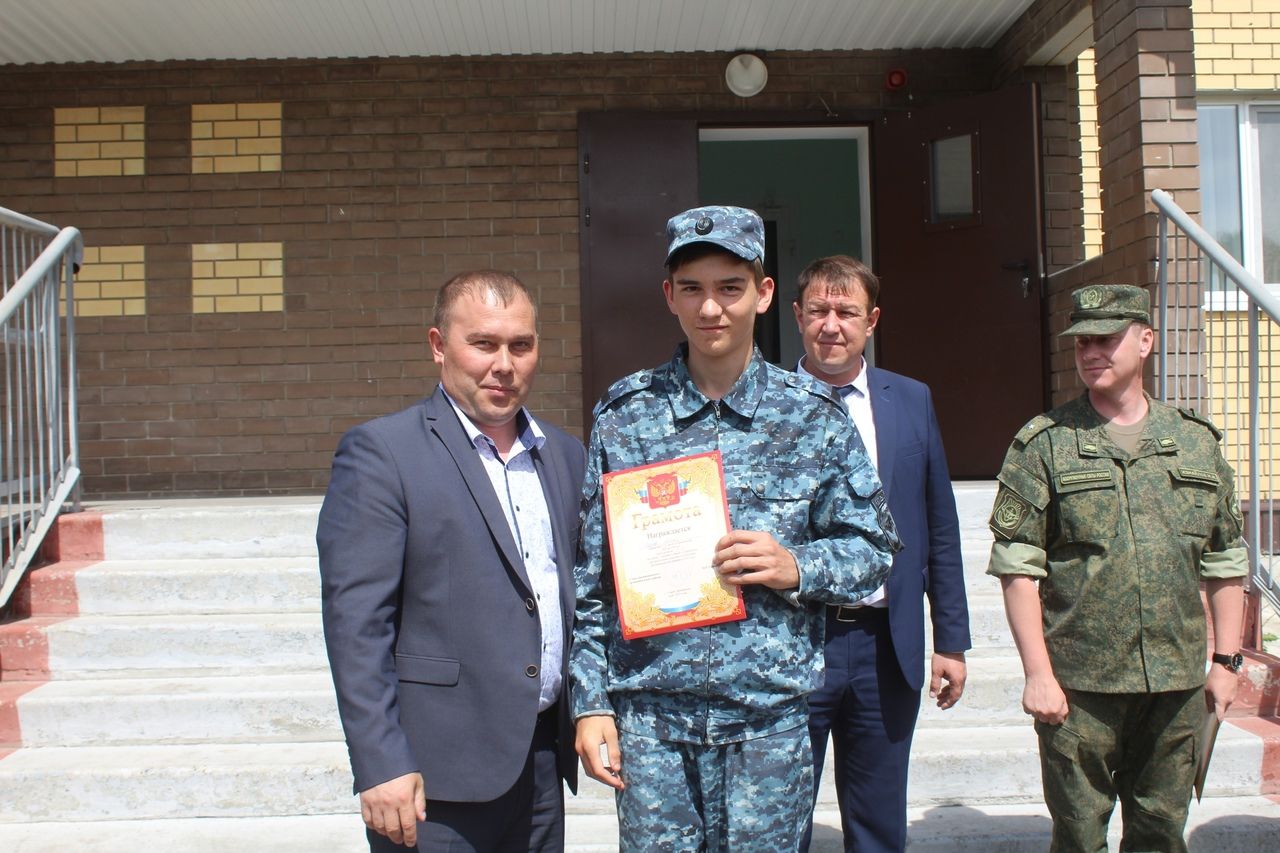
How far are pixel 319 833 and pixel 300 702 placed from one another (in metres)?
0.55

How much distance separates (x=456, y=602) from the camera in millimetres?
1890

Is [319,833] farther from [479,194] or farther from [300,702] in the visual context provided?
[479,194]

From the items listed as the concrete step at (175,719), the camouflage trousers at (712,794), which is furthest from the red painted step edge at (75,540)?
the camouflage trousers at (712,794)

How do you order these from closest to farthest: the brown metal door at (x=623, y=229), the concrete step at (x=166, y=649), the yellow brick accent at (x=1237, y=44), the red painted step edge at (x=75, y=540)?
the concrete step at (x=166, y=649) → the red painted step edge at (x=75, y=540) → the brown metal door at (x=623, y=229) → the yellow brick accent at (x=1237, y=44)

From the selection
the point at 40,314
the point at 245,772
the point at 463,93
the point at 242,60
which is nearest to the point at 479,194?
the point at 463,93

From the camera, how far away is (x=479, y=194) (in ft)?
20.3

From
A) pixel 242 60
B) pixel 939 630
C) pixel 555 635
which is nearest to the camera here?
pixel 555 635

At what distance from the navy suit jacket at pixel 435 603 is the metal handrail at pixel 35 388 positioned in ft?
9.81

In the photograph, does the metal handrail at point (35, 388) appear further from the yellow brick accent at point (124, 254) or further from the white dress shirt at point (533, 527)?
the white dress shirt at point (533, 527)

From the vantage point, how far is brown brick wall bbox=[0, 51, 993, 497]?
617cm

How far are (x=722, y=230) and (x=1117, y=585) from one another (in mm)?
1348

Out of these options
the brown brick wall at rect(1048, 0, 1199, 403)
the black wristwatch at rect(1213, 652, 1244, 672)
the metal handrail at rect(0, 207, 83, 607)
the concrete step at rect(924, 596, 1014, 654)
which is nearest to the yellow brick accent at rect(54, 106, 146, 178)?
the metal handrail at rect(0, 207, 83, 607)

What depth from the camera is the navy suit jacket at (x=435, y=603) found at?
1832mm

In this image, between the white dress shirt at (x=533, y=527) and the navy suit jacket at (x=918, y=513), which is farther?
the navy suit jacket at (x=918, y=513)
